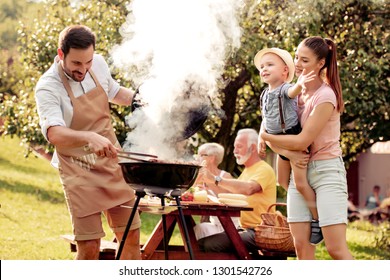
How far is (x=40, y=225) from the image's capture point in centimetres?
899

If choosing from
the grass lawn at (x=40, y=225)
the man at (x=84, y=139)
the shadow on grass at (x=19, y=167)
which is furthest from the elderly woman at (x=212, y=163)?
the shadow on grass at (x=19, y=167)

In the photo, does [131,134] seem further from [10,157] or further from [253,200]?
[10,157]

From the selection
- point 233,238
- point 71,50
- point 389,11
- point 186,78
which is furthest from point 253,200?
point 389,11

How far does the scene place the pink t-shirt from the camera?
359 cm

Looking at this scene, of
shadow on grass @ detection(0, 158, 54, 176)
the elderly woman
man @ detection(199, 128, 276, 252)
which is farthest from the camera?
shadow on grass @ detection(0, 158, 54, 176)

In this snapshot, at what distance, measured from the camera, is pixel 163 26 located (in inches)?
180

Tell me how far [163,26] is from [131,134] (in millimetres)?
782

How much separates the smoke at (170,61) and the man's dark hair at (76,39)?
22.2 inches

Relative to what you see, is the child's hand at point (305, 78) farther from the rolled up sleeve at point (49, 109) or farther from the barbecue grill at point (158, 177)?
the rolled up sleeve at point (49, 109)

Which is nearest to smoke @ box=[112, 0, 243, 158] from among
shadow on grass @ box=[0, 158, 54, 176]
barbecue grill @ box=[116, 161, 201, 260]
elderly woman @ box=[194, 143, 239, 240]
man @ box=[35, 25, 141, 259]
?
man @ box=[35, 25, 141, 259]

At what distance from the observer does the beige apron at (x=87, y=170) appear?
3.87 m

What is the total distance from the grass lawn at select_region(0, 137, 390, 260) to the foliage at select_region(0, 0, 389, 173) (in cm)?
110

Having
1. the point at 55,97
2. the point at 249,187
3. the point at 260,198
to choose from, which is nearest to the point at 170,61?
the point at 55,97

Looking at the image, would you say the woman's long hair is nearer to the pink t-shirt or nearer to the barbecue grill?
the pink t-shirt
